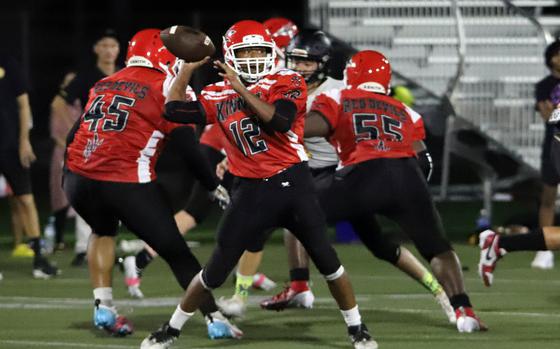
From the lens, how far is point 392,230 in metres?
17.9

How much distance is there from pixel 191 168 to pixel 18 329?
1.49m

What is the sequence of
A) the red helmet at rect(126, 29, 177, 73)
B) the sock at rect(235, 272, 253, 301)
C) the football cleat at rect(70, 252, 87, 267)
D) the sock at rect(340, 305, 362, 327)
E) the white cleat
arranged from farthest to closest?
the football cleat at rect(70, 252, 87, 267)
the white cleat
the sock at rect(235, 272, 253, 301)
the red helmet at rect(126, 29, 177, 73)
the sock at rect(340, 305, 362, 327)

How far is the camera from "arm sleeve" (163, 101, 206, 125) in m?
9.13

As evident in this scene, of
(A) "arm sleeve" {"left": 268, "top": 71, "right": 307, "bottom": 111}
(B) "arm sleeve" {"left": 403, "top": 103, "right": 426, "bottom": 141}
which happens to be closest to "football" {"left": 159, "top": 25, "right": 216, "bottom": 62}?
(A) "arm sleeve" {"left": 268, "top": 71, "right": 307, "bottom": 111}

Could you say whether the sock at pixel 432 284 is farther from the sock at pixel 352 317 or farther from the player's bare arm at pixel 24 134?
the player's bare arm at pixel 24 134

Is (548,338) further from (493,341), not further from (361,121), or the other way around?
(361,121)

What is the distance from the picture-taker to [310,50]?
1102 cm

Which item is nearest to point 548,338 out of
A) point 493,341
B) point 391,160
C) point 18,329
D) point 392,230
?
point 493,341

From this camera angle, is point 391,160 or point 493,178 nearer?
point 391,160

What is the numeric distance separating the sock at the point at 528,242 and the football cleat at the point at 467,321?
607mm

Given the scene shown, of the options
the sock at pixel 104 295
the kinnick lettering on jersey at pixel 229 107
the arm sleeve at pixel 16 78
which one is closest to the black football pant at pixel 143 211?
the sock at pixel 104 295

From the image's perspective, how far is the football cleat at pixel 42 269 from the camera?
13.5 meters

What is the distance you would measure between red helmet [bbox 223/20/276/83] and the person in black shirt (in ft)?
16.1

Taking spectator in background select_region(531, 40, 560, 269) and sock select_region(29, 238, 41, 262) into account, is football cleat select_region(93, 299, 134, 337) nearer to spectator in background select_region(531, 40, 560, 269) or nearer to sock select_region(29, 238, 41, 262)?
sock select_region(29, 238, 41, 262)
